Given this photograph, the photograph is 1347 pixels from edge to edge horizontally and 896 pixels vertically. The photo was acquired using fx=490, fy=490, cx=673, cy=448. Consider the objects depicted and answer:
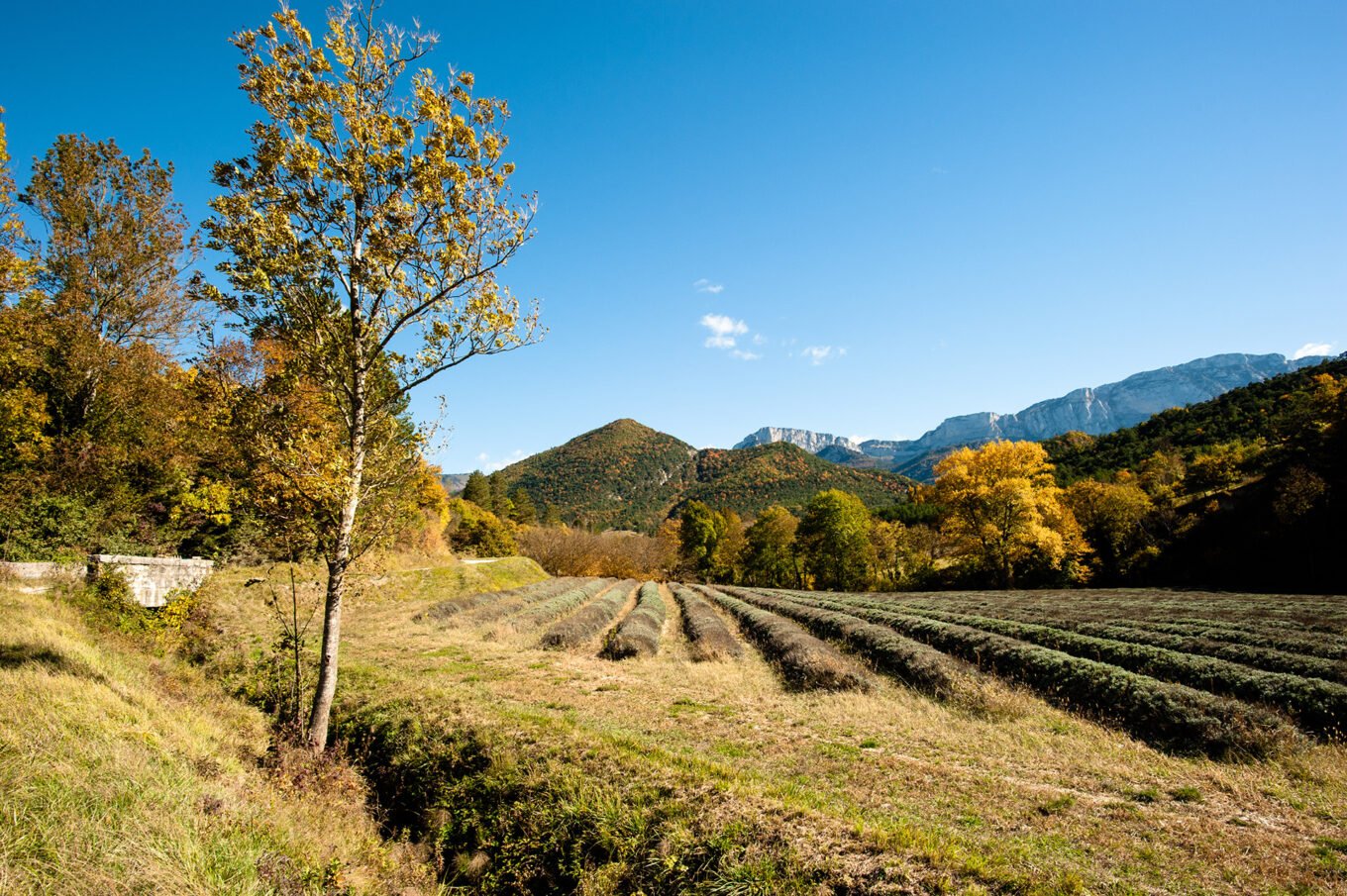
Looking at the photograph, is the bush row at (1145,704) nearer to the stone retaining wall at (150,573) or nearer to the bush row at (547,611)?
the bush row at (547,611)

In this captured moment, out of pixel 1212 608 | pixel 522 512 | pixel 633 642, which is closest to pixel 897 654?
pixel 633 642

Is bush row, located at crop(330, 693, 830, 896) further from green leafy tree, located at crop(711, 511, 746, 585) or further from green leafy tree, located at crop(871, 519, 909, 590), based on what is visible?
green leafy tree, located at crop(711, 511, 746, 585)

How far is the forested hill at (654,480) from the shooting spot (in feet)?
484

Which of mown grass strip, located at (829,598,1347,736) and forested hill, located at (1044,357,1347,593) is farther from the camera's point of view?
forested hill, located at (1044,357,1347,593)

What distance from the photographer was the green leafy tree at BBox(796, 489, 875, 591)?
52.1m

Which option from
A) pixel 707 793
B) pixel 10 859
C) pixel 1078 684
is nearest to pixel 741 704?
pixel 707 793

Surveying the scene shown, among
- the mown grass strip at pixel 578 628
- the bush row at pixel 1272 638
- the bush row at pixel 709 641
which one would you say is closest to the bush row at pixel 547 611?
the mown grass strip at pixel 578 628

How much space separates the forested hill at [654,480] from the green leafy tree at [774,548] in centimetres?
6893

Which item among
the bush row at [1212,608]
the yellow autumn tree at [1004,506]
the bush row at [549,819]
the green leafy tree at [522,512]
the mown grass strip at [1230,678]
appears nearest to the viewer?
the bush row at [549,819]

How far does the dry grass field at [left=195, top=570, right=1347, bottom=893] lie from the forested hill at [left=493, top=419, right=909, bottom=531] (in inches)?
4895

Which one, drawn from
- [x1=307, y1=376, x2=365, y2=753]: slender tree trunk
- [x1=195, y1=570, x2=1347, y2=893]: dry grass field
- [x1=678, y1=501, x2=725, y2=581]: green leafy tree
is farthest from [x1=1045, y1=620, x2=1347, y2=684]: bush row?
[x1=678, y1=501, x2=725, y2=581]: green leafy tree

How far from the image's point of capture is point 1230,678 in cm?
1038

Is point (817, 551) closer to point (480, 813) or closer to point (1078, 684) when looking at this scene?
point (1078, 684)

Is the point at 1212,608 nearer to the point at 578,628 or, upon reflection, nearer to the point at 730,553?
the point at 578,628
